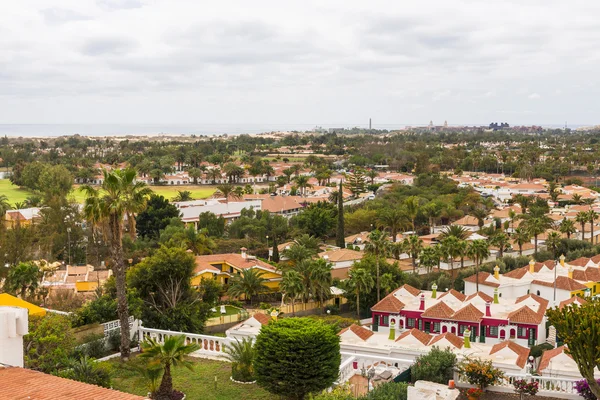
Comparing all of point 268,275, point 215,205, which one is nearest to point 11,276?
point 268,275

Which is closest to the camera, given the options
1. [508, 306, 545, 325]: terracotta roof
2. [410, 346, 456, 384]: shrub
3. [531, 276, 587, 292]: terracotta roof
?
[410, 346, 456, 384]: shrub

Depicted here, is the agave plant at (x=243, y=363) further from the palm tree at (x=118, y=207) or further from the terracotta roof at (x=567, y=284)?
the terracotta roof at (x=567, y=284)

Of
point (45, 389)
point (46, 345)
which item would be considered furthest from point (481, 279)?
point (45, 389)

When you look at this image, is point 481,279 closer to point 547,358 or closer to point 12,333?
point 547,358

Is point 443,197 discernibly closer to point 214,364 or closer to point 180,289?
point 180,289

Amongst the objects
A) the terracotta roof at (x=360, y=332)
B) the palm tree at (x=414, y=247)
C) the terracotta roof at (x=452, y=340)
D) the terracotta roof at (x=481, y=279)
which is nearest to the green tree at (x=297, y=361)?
the terracotta roof at (x=452, y=340)

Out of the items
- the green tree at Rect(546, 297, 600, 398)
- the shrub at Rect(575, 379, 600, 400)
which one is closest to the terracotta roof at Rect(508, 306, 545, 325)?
the shrub at Rect(575, 379, 600, 400)

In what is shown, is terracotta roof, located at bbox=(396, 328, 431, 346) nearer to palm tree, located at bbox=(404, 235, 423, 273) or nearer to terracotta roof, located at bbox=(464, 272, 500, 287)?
terracotta roof, located at bbox=(464, 272, 500, 287)
